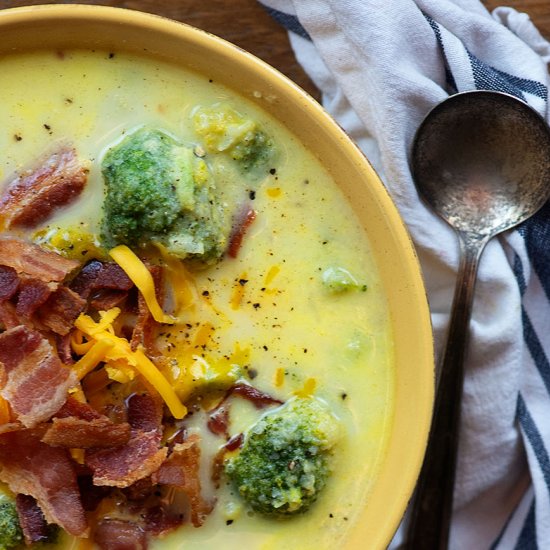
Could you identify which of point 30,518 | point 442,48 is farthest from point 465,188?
point 30,518

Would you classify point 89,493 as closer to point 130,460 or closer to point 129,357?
point 130,460

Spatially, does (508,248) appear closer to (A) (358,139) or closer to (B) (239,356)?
(A) (358,139)

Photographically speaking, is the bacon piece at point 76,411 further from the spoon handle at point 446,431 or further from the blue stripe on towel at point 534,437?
the blue stripe on towel at point 534,437

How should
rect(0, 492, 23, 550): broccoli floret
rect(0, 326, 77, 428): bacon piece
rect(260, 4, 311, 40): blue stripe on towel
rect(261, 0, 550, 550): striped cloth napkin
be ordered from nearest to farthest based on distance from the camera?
rect(0, 326, 77, 428): bacon piece, rect(0, 492, 23, 550): broccoli floret, rect(261, 0, 550, 550): striped cloth napkin, rect(260, 4, 311, 40): blue stripe on towel

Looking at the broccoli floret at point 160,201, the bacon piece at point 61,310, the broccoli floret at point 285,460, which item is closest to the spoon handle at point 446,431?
the broccoli floret at point 285,460

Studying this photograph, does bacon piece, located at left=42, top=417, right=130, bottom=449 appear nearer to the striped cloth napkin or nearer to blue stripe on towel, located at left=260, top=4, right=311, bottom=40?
the striped cloth napkin

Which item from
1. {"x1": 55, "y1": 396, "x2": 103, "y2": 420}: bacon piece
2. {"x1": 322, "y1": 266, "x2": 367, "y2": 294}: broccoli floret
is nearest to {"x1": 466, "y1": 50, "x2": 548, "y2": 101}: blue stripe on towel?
{"x1": 322, "y1": 266, "x2": 367, "y2": 294}: broccoli floret

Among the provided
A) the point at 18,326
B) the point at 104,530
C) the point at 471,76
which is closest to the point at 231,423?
the point at 104,530
